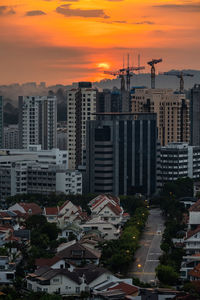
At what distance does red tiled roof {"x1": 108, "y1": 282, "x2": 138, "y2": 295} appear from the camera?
31.0 metres

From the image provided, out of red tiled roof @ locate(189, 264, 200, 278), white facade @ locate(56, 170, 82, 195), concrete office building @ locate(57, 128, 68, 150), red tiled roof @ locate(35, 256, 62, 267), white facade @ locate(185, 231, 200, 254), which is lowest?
red tiled roof @ locate(189, 264, 200, 278)

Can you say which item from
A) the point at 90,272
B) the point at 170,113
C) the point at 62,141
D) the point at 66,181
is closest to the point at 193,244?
the point at 90,272

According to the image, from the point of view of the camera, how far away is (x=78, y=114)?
242 ft

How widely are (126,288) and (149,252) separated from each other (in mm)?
9011

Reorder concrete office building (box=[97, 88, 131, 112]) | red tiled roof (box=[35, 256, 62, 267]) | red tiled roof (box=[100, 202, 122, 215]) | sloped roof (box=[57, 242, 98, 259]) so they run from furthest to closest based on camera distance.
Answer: concrete office building (box=[97, 88, 131, 112]), red tiled roof (box=[100, 202, 122, 215]), sloped roof (box=[57, 242, 98, 259]), red tiled roof (box=[35, 256, 62, 267])

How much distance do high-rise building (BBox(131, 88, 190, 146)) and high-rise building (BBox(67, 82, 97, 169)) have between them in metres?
7.29

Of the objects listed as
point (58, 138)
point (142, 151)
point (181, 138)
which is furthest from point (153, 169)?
point (58, 138)

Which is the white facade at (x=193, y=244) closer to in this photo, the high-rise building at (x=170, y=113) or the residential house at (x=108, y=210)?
the residential house at (x=108, y=210)

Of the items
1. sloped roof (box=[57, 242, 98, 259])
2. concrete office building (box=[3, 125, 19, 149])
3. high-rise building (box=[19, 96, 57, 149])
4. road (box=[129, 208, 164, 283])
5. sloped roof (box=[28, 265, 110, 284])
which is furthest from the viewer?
concrete office building (box=[3, 125, 19, 149])

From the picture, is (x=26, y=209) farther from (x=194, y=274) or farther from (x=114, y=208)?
(x=194, y=274)

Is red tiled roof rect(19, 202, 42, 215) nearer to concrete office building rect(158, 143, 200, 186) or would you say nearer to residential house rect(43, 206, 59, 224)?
residential house rect(43, 206, 59, 224)

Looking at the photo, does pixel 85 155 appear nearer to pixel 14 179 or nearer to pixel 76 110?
pixel 14 179

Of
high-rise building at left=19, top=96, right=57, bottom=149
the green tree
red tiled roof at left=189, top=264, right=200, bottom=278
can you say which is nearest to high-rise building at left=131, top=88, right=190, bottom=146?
high-rise building at left=19, top=96, right=57, bottom=149

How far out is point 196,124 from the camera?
9425 centimetres
